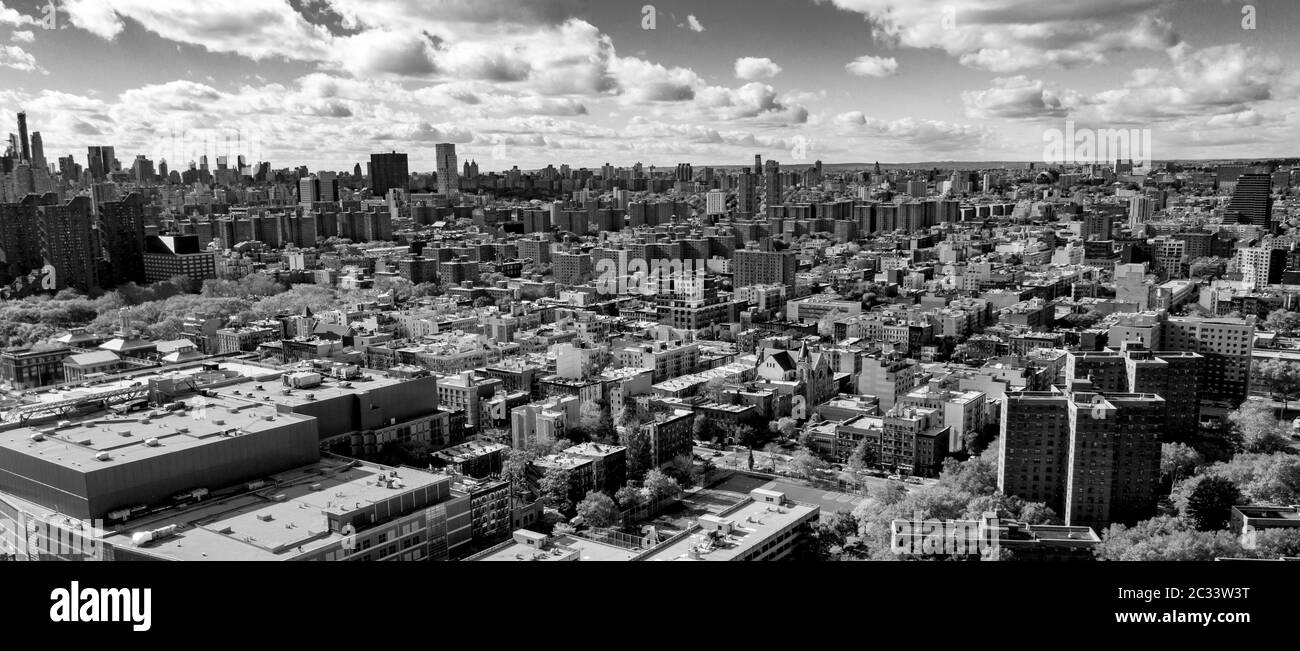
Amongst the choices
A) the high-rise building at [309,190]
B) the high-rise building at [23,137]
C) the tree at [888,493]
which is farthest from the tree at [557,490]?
the high-rise building at [309,190]

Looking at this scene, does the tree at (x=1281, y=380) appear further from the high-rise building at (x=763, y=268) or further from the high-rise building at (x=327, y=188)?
the high-rise building at (x=327, y=188)

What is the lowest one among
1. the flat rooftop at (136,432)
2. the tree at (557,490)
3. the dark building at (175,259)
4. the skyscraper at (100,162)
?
the tree at (557,490)

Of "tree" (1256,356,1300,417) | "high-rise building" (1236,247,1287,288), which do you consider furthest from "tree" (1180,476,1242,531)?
"high-rise building" (1236,247,1287,288)

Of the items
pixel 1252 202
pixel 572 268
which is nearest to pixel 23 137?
pixel 572 268

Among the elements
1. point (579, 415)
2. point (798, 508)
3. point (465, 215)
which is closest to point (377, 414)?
point (579, 415)

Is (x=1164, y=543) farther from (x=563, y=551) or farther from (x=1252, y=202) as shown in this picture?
(x=1252, y=202)
